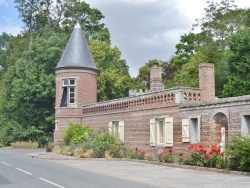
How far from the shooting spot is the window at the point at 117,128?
91.4 feet

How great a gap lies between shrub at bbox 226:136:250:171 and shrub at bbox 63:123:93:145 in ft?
50.7

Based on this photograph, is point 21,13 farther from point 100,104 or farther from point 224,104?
point 224,104

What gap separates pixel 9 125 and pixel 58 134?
11696 millimetres

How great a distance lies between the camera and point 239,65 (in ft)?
108

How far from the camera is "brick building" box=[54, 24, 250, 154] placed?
19.3m

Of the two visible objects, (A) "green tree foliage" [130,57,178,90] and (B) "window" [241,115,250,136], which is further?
(A) "green tree foliage" [130,57,178,90]

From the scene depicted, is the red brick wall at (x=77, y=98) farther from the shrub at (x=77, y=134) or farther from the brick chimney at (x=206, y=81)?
the brick chimney at (x=206, y=81)

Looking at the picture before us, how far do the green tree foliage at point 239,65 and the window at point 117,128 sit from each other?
1053 centimetres

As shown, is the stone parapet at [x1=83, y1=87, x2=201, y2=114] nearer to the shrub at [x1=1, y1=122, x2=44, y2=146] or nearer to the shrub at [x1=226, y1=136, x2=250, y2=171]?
the shrub at [x1=226, y1=136, x2=250, y2=171]

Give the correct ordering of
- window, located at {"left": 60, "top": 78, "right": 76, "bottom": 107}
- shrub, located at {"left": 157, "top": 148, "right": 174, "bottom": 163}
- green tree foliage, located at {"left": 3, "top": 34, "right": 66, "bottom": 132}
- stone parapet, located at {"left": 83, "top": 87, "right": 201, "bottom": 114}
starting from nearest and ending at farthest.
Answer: shrub, located at {"left": 157, "top": 148, "right": 174, "bottom": 163}
stone parapet, located at {"left": 83, "top": 87, "right": 201, "bottom": 114}
window, located at {"left": 60, "top": 78, "right": 76, "bottom": 107}
green tree foliage, located at {"left": 3, "top": 34, "right": 66, "bottom": 132}

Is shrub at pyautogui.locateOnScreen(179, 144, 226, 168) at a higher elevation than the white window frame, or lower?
lower

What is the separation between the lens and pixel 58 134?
3519 centimetres

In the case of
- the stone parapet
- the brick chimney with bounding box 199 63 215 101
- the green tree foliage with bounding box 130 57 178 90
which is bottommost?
the stone parapet

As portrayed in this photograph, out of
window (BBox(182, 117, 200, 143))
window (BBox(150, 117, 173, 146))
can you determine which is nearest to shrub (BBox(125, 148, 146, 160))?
window (BBox(150, 117, 173, 146))
